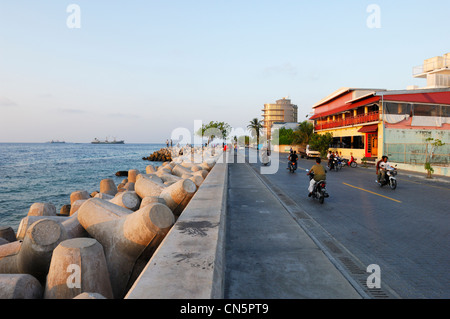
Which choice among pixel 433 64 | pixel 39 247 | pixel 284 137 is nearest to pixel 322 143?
pixel 433 64

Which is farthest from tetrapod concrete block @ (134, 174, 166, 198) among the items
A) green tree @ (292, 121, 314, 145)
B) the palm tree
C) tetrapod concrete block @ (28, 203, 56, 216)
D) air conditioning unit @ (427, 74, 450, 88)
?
the palm tree

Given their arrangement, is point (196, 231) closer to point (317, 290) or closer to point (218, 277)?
point (218, 277)

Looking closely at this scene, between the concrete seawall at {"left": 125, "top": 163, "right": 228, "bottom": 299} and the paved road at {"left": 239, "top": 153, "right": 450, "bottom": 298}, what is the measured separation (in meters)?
2.38

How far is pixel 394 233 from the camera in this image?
738 centimetres

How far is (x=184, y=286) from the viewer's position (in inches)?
121

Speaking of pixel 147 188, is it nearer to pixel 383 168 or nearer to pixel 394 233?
pixel 394 233

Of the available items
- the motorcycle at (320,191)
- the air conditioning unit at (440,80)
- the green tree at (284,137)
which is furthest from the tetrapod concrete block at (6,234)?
the green tree at (284,137)

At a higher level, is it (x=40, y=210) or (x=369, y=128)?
(x=369, y=128)

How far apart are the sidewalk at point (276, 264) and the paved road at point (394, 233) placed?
601 mm

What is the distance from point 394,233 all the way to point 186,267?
5880 millimetres

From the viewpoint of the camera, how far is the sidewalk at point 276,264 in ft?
13.5

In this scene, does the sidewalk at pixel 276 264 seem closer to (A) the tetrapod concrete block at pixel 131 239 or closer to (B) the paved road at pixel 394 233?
(B) the paved road at pixel 394 233
